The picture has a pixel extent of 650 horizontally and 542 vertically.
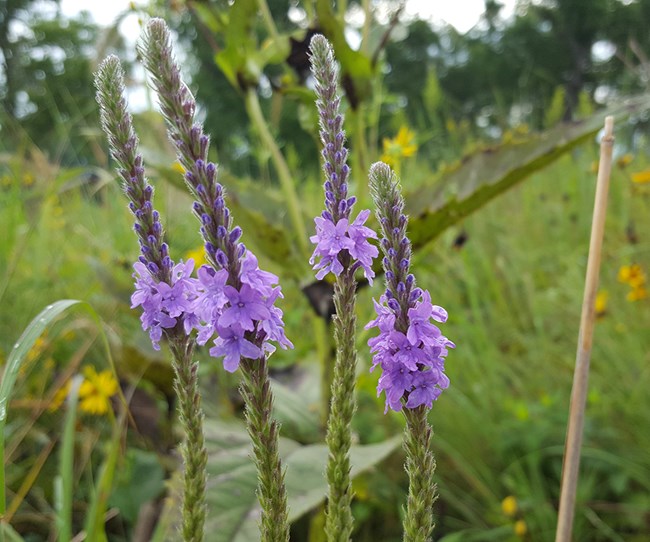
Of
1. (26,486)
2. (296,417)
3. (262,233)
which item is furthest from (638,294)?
(26,486)

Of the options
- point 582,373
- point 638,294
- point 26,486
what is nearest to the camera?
point 582,373

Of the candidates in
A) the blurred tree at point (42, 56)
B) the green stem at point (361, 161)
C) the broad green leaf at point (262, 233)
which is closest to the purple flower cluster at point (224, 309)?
the broad green leaf at point (262, 233)

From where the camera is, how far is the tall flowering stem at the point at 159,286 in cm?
55

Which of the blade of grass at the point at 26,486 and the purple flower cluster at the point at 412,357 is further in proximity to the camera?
the blade of grass at the point at 26,486

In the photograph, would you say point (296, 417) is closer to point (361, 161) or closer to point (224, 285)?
point (361, 161)

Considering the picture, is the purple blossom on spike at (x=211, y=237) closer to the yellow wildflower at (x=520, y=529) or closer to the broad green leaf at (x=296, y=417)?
the broad green leaf at (x=296, y=417)

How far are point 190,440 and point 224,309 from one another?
15 centimetres

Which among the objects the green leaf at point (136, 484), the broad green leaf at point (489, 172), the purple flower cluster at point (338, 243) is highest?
the broad green leaf at point (489, 172)

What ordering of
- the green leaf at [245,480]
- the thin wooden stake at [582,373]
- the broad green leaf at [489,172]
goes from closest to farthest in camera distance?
the thin wooden stake at [582,373] → the green leaf at [245,480] → the broad green leaf at [489,172]

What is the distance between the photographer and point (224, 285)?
0.53 m

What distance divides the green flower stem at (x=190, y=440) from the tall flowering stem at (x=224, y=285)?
61 millimetres

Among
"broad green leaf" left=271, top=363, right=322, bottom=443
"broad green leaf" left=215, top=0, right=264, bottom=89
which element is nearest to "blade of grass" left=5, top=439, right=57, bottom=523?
"broad green leaf" left=271, top=363, right=322, bottom=443

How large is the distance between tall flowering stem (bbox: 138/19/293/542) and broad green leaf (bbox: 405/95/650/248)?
1.00 metres

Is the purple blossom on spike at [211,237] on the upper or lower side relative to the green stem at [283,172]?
lower
